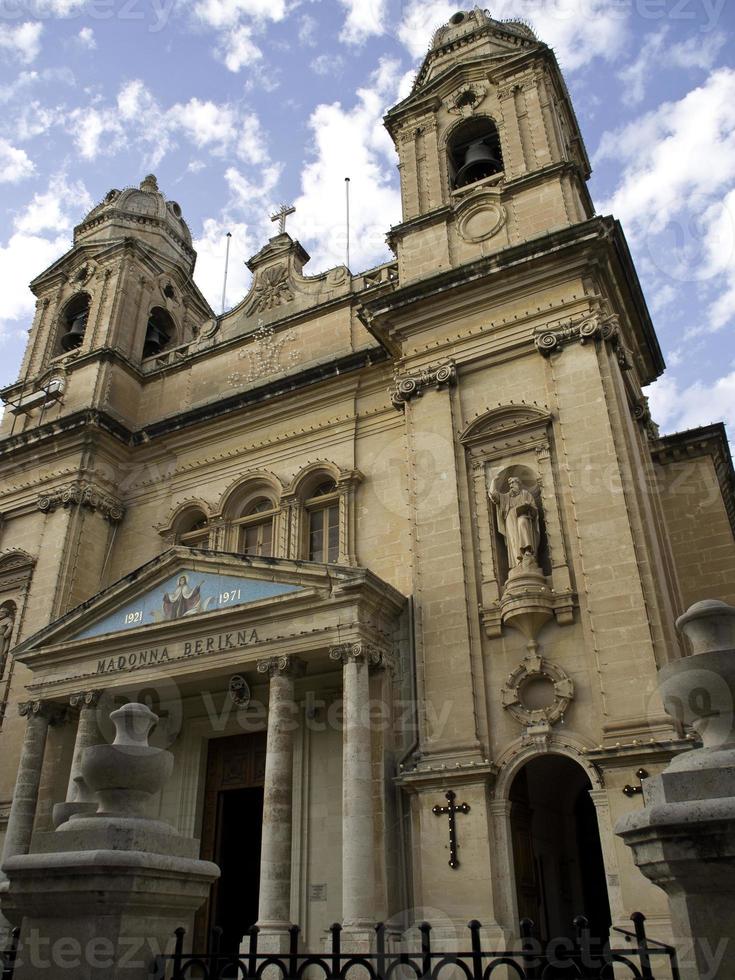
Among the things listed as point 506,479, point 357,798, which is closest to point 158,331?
point 506,479

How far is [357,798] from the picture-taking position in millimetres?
12375

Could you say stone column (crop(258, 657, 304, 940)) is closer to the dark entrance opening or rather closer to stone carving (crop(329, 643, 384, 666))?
stone carving (crop(329, 643, 384, 666))

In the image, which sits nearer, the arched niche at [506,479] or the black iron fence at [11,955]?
the black iron fence at [11,955]

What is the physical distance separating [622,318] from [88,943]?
53.0ft

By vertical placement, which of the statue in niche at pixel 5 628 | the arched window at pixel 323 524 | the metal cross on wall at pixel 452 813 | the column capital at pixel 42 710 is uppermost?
the arched window at pixel 323 524

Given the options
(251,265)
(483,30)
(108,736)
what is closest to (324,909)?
(108,736)

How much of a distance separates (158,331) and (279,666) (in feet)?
55.7

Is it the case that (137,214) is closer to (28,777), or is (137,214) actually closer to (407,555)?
(407,555)

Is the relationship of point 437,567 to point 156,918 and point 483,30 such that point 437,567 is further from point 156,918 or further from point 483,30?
point 483,30

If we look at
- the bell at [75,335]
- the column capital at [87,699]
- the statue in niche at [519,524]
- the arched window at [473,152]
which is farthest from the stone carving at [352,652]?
the bell at [75,335]

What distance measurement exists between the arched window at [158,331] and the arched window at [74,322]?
80.2 inches

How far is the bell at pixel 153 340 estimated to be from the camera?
88.9ft

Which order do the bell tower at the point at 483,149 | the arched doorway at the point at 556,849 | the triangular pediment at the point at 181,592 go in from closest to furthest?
the arched doorway at the point at 556,849, the triangular pediment at the point at 181,592, the bell tower at the point at 483,149

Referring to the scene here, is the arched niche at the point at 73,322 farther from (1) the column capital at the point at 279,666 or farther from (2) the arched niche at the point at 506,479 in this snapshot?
(1) the column capital at the point at 279,666
